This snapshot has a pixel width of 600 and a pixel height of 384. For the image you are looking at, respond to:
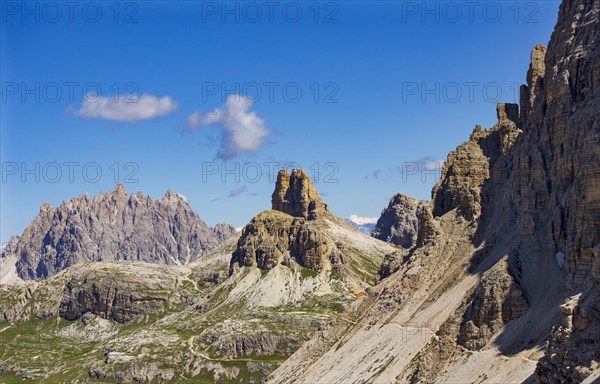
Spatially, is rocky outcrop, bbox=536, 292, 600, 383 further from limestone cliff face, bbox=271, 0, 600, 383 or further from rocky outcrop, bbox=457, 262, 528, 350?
rocky outcrop, bbox=457, 262, 528, 350

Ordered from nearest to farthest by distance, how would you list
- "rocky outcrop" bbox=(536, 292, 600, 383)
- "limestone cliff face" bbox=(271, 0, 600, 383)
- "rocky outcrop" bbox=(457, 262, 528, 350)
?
"rocky outcrop" bbox=(536, 292, 600, 383) < "limestone cliff face" bbox=(271, 0, 600, 383) < "rocky outcrop" bbox=(457, 262, 528, 350)

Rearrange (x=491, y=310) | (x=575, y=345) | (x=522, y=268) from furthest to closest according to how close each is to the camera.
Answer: (x=522, y=268)
(x=491, y=310)
(x=575, y=345)

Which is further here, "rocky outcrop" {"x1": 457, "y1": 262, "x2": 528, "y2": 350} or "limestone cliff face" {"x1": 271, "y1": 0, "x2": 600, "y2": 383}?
"rocky outcrop" {"x1": 457, "y1": 262, "x2": 528, "y2": 350}

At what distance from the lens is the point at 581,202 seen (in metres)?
138

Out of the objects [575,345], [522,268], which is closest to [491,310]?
[522,268]

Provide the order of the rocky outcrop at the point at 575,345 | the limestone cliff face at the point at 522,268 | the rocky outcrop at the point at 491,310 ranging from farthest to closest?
the rocky outcrop at the point at 491,310, the limestone cliff face at the point at 522,268, the rocky outcrop at the point at 575,345

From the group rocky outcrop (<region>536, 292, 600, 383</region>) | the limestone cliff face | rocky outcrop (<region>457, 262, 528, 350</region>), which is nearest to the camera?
rocky outcrop (<region>536, 292, 600, 383</region>)

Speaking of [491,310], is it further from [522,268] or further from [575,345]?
[575,345]

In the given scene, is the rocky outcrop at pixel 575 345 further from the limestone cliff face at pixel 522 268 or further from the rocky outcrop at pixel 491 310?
the rocky outcrop at pixel 491 310

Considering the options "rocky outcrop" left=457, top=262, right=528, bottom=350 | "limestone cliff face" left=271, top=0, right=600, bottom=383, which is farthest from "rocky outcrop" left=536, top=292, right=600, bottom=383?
"rocky outcrop" left=457, top=262, right=528, bottom=350

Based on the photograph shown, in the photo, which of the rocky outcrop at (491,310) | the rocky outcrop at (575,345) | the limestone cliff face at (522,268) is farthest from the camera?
the rocky outcrop at (491,310)

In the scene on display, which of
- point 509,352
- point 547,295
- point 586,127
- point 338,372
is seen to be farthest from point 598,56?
point 338,372

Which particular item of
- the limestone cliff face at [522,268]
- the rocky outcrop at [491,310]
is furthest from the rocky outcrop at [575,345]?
the rocky outcrop at [491,310]

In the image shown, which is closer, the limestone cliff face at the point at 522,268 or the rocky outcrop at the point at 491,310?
the limestone cliff face at the point at 522,268
